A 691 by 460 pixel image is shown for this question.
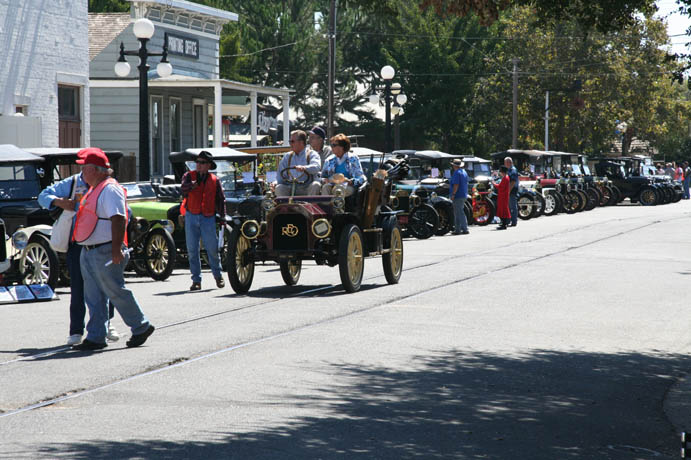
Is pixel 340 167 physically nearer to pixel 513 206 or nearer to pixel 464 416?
pixel 464 416

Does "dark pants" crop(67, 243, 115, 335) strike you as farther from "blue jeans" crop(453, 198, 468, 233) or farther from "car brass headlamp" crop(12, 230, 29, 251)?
"blue jeans" crop(453, 198, 468, 233)

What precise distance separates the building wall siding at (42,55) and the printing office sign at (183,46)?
844 centimetres

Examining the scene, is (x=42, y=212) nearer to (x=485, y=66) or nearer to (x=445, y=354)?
(x=445, y=354)

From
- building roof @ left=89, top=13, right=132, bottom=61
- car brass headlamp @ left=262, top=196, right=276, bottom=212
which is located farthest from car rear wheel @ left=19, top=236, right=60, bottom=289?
building roof @ left=89, top=13, right=132, bottom=61

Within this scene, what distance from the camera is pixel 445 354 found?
942 centimetres

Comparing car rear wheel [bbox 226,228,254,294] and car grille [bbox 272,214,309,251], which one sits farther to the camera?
car grille [bbox 272,214,309,251]

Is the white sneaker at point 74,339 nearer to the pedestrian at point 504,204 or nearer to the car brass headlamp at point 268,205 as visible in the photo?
the car brass headlamp at point 268,205

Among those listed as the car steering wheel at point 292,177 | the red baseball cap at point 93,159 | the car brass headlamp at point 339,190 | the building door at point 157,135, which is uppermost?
the building door at point 157,135

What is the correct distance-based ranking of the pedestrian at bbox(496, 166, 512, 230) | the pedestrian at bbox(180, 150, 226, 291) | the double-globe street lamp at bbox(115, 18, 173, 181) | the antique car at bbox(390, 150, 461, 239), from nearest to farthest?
the pedestrian at bbox(180, 150, 226, 291) → the double-globe street lamp at bbox(115, 18, 173, 181) → the antique car at bbox(390, 150, 461, 239) → the pedestrian at bbox(496, 166, 512, 230)

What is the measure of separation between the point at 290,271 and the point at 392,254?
1.42 meters

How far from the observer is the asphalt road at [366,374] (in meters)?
6.35

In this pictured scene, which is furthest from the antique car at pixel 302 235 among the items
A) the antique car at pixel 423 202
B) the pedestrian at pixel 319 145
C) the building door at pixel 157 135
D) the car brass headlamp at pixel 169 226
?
the building door at pixel 157 135

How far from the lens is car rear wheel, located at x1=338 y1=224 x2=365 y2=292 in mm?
13547

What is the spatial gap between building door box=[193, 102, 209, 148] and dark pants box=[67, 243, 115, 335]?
3140 cm
